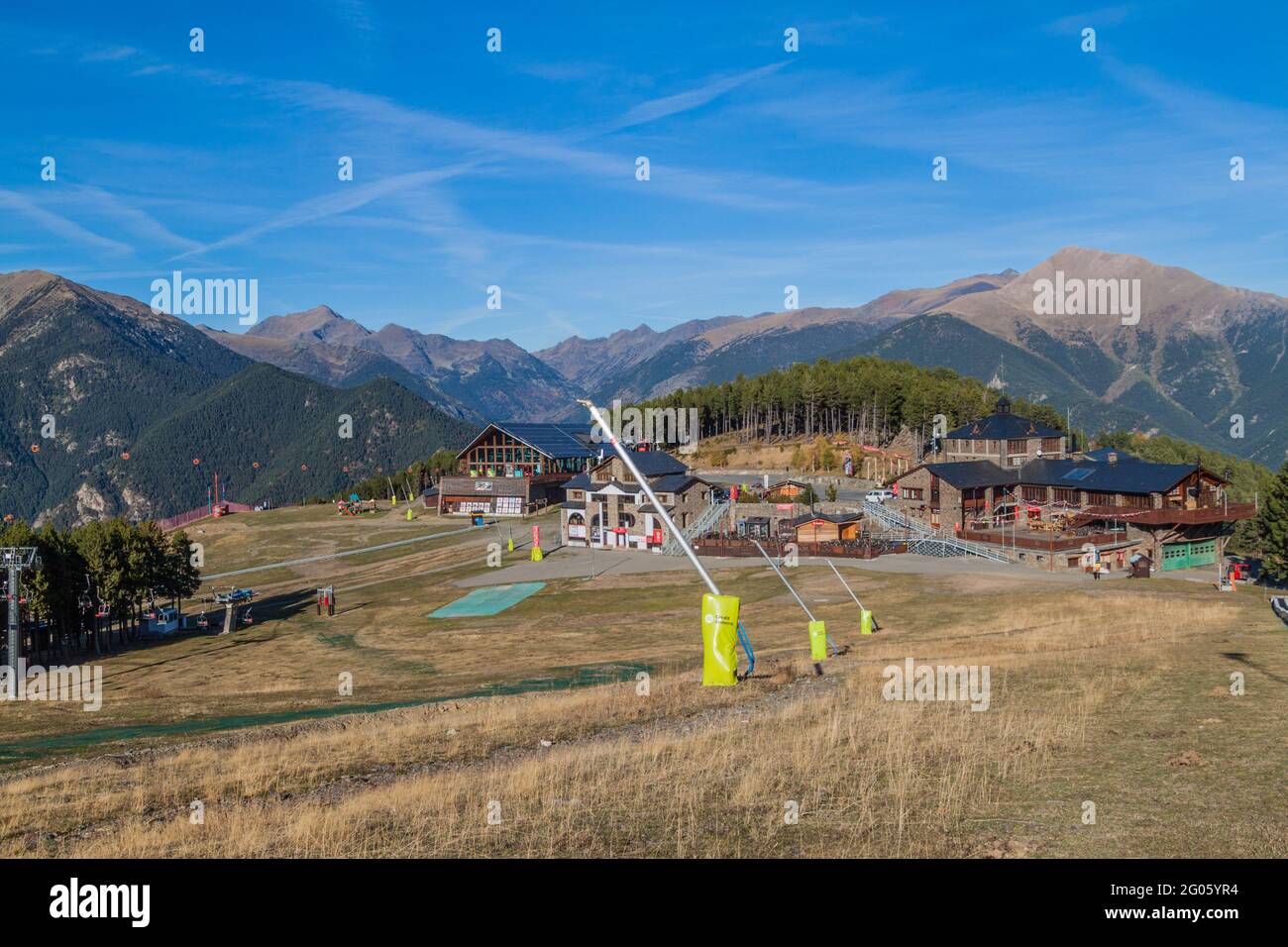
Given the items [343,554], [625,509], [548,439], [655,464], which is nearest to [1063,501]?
[655,464]

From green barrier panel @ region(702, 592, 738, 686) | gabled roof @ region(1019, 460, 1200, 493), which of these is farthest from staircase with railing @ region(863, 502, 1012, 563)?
green barrier panel @ region(702, 592, 738, 686)

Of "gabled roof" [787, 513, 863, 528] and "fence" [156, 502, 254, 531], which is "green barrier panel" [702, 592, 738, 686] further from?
"fence" [156, 502, 254, 531]

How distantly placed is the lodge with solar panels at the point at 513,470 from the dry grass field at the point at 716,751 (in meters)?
68.2

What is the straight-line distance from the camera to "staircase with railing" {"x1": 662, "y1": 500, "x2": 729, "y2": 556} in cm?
8151

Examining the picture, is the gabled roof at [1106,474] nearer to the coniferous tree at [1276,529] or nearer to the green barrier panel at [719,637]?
the coniferous tree at [1276,529]

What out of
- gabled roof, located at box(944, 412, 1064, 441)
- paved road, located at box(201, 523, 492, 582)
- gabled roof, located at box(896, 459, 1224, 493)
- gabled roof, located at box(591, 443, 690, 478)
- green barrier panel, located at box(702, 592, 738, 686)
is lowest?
paved road, located at box(201, 523, 492, 582)

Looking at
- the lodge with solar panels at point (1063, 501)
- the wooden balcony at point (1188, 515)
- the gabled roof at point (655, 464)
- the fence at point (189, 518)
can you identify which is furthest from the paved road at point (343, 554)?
the wooden balcony at point (1188, 515)

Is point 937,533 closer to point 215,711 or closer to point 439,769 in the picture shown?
point 215,711

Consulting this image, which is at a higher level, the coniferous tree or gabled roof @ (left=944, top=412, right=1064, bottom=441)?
gabled roof @ (left=944, top=412, right=1064, bottom=441)

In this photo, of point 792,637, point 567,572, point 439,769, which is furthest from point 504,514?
point 439,769

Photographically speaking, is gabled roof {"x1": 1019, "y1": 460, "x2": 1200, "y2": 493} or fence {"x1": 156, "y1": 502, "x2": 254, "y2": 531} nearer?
gabled roof {"x1": 1019, "y1": 460, "x2": 1200, "y2": 493}

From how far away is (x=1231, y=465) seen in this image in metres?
162

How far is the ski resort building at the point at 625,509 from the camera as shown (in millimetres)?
85188

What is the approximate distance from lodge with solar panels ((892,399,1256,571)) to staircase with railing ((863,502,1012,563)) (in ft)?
4.91
